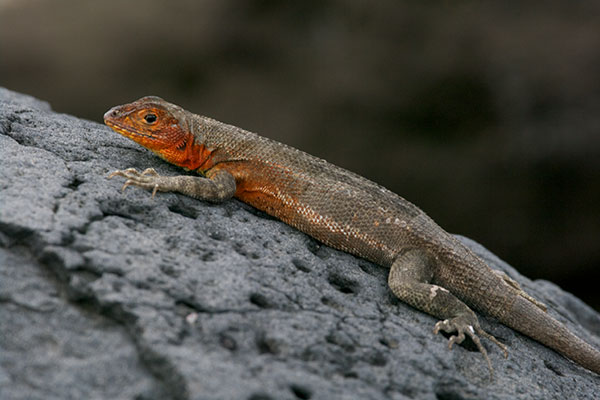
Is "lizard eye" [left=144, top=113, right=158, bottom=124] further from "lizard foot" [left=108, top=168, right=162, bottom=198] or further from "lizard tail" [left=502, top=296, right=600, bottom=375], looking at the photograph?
"lizard tail" [left=502, top=296, right=600, bottom=375]

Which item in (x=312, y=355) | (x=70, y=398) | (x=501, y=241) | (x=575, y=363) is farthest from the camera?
(x=501, y=241)

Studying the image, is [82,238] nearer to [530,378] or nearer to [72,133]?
[72,133]

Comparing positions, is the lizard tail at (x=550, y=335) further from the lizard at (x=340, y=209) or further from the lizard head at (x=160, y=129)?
the lizard head at (x=160, y=129)

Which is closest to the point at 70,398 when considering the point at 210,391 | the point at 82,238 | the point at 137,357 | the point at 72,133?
the point at 137,357

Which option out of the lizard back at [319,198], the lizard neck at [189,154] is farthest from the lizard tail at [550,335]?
the lizard neck at [189,154]

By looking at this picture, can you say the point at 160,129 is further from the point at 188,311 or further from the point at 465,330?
the point at 465,330
